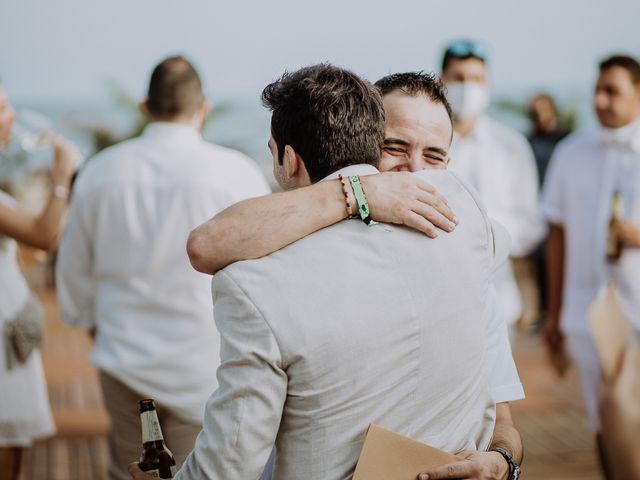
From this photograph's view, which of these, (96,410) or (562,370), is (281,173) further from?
(96,410)

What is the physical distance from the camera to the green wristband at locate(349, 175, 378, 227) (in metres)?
1.68

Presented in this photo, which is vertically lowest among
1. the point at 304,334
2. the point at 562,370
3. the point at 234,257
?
the point at 562,370

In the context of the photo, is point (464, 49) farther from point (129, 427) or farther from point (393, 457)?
point (393, 457)

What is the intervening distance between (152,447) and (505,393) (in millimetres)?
728

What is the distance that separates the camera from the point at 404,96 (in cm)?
212

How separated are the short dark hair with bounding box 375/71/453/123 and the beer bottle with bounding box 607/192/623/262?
2751mm

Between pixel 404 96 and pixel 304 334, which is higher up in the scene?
pixel 404 96

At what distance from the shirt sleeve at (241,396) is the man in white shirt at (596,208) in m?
3.34

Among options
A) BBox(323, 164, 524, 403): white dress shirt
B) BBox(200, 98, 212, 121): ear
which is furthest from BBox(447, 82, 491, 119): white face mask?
BBox(323, 164, 524, 403): white dress shirt

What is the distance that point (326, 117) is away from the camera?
1681 mm

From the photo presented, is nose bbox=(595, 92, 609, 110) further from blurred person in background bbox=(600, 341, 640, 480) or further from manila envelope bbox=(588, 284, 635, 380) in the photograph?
blurred person in background bbox=(600, 341, 640, 480)

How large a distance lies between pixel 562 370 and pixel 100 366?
8.75ft

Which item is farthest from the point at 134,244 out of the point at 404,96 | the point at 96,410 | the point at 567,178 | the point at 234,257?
the point at 96,410

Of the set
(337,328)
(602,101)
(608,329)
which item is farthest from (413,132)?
(602,101)
